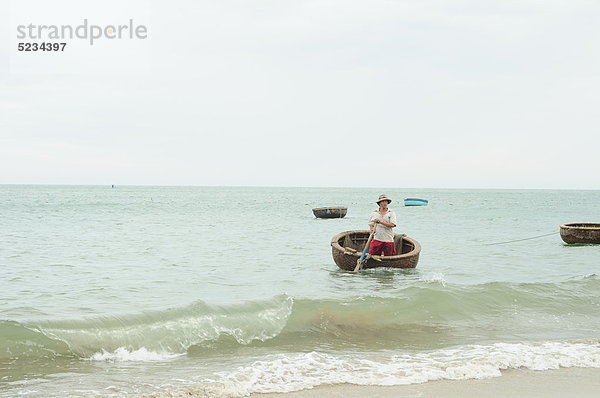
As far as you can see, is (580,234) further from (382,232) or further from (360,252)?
(382,232)

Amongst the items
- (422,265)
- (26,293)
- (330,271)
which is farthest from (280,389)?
(422,265)

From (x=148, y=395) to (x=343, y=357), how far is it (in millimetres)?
2530

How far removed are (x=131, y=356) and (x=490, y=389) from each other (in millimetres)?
4505

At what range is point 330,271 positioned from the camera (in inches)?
614

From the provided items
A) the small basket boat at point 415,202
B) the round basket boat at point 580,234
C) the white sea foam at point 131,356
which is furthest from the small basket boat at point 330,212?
the white sea foam at point 131,356

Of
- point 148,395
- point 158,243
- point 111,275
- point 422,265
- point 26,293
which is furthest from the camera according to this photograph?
point 158,243

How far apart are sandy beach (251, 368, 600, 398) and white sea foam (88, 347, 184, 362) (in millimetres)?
2285

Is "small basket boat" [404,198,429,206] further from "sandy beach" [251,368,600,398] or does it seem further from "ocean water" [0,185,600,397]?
"sandy beach" [251,368,600,398]

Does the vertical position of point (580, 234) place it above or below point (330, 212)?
above

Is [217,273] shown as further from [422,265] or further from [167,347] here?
[167,347]

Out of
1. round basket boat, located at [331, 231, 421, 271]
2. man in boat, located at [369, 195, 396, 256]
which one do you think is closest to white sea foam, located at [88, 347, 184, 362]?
man in boat, located at [369, 195, 396, 256]

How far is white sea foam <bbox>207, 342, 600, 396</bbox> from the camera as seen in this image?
6051 millimetres

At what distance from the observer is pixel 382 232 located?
13.6 m

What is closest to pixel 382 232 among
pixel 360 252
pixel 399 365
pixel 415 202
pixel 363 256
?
pixel 363 256
